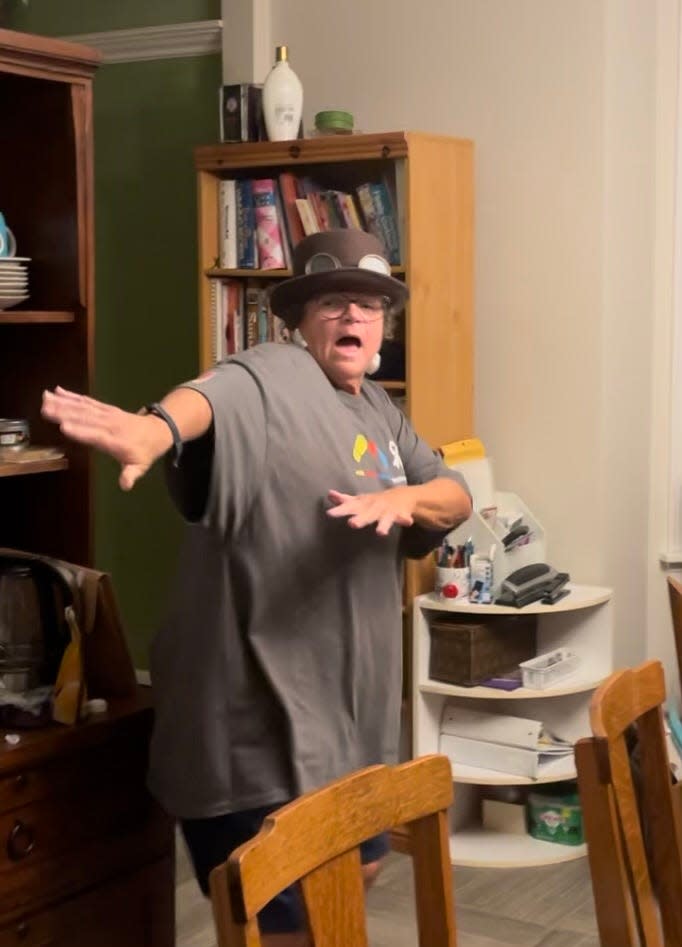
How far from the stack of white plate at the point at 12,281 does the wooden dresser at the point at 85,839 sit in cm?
69

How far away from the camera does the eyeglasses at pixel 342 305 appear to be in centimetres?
222

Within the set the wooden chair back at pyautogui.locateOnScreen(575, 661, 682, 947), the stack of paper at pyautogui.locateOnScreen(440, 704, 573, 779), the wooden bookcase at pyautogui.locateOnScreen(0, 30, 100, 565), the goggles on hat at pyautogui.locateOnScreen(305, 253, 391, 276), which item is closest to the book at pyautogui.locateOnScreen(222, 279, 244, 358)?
the stack of paper at pyautogui.locateOnScreen(440, 704, 573, 779)

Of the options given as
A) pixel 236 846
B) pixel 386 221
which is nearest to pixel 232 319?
pixel 386 221

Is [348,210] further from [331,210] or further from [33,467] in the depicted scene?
[33,467]

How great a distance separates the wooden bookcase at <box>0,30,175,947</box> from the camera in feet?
7.22

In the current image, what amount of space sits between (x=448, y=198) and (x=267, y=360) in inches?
62.8

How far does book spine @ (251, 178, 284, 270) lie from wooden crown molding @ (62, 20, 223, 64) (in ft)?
2.31

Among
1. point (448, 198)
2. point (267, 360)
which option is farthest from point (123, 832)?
point (448, 198)

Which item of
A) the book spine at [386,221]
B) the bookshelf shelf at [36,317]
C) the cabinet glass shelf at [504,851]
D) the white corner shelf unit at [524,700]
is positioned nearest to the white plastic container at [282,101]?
the book spine at [386,221]

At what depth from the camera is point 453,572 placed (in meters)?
3.47

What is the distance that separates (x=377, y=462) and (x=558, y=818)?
5.48 ft

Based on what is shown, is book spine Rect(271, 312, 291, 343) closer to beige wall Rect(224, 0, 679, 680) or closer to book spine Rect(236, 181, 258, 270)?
book spine Rect(236, 181, 258, 270)

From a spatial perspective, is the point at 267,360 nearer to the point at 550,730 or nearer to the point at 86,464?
the point at 86,464

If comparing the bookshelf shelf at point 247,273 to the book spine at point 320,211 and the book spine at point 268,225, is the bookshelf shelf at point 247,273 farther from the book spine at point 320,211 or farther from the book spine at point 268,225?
the book spine at point 320,211
